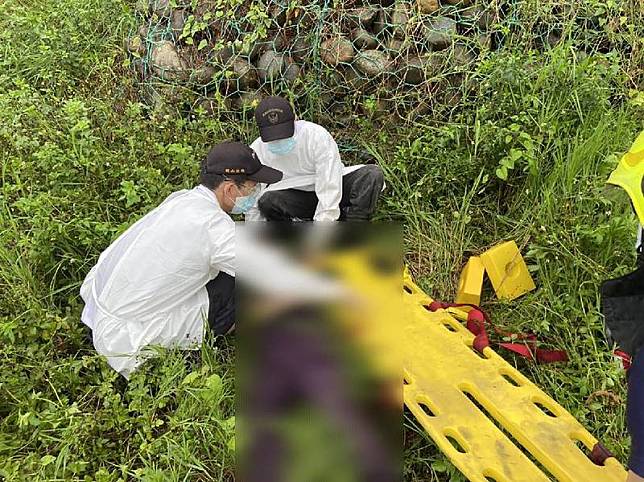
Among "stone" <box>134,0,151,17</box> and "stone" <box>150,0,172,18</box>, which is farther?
"stone" <box>134,0,151,17</box>

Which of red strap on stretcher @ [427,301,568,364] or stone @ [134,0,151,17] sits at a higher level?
stone @ [134,0,151,17]

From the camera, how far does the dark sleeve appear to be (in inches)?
60.8

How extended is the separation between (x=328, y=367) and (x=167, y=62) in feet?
11.3

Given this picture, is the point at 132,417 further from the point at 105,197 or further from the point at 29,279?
the point at 105,197

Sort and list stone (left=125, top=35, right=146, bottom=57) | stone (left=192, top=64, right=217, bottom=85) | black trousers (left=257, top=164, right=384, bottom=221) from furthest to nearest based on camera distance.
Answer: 1. stone (left=125, top=35, right=146, bottom=57)
2. stone (left=192, top=64, right=217, bottom=85)
3. black trousers (left=257, top=164, right=384, bottom=221)

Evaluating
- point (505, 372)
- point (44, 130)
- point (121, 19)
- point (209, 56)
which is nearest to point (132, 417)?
point (505, 372)

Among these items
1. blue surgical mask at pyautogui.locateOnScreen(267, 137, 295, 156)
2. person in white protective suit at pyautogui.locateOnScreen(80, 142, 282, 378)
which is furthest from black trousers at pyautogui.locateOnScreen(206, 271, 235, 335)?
blue surgical mask at pyautogui.locateOnScreen(267, 137, 295, 156)

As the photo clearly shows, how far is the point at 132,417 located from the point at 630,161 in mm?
2064

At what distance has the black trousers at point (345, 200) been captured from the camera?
3.66 m

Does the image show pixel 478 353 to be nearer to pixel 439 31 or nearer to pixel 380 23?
pixel 439 31

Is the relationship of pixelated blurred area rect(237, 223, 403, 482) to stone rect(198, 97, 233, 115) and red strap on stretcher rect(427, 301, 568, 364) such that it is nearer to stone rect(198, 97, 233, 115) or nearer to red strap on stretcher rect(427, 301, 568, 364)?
red strap on stretcher rect(427, 301, 568, 364)

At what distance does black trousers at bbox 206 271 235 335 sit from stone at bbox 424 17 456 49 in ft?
7.01

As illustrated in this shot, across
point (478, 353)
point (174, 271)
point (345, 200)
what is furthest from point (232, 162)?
point (478, 353)

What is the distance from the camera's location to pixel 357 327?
1483 mm
